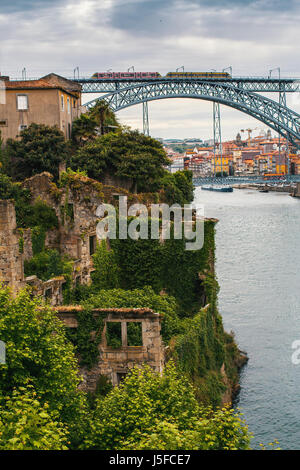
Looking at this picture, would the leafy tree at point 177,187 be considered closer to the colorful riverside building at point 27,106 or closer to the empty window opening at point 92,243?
the colorful riverside building at point 27,106

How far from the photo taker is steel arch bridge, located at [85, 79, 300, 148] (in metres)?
62.4

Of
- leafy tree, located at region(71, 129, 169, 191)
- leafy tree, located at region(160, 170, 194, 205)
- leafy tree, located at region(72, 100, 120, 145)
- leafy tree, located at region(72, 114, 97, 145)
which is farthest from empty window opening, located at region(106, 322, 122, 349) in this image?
leafy tree, located at region(72, 114, 97, 145)

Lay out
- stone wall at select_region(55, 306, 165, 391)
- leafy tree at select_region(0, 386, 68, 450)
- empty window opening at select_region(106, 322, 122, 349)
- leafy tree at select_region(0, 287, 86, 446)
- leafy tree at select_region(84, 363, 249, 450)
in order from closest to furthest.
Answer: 1. leafy tree at select_region(0, 386, 68, 450)
2. leafy tree at select_region(84, 363, 249, 450)
3. leafy tree at select_region(0, 287, 86, 446)
4. stone wall at select_region(55, 306, 165, 391)
5. empty window opening at select_region(106, 322, 122, 349)

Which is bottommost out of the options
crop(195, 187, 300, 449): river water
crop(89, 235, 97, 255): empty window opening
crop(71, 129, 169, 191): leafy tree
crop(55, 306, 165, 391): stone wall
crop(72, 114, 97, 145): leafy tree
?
crop(195, 187, 300, 449): river water

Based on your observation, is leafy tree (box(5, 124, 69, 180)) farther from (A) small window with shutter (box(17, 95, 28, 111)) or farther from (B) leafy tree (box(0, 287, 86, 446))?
(B) leafy tree (box(0, 287, 86, 446))

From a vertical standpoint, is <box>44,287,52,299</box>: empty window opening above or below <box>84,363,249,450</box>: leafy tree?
above

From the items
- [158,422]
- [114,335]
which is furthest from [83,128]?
[158,422]

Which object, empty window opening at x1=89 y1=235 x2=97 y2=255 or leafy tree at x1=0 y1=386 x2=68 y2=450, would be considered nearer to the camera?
leafy tree at x1=0 y1=386 x2=68 y2=450

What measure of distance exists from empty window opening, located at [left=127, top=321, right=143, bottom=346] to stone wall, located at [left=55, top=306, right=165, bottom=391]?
21 centimetres

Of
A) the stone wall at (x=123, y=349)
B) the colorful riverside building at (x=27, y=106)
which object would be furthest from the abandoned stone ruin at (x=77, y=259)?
the colorful riverside building at (x=27, y=106)

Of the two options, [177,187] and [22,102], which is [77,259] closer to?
[177,187]

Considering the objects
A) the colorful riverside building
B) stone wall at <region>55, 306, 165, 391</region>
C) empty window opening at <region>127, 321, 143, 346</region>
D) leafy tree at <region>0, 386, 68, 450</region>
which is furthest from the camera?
the colorful riverside building

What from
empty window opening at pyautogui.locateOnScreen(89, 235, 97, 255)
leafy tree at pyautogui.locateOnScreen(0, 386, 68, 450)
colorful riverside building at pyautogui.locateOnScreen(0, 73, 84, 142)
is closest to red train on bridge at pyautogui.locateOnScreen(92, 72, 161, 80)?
colorful riverside building at pyautogui.locateOnScreen(0, 73, 84, 142)
